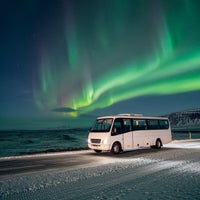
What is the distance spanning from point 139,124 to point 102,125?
3619 mm

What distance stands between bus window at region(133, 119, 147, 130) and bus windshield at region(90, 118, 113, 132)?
2650 millimetres

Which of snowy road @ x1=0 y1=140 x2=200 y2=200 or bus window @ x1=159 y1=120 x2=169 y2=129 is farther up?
bus window @ x1=159 y1=120 x2=169 y2=129

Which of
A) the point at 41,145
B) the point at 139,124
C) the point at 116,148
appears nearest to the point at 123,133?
the point at 116,148

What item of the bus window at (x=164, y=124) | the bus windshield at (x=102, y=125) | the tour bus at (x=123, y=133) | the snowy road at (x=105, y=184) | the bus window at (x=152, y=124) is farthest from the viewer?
the bus window at (x=164, y=124)

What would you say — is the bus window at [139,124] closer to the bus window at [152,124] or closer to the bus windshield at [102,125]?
the bus window at [152,124]

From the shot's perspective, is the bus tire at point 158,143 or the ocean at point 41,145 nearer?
the bus tire at point 158,143

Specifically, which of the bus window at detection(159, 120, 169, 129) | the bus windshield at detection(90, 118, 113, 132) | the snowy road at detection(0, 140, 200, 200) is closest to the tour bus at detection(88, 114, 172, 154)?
the bus windshield at detection(90, 118, 113, 132)

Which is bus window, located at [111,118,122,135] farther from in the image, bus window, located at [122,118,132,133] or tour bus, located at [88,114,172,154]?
bus window, located at [122,118,132,133]

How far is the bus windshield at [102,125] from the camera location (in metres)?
17.3

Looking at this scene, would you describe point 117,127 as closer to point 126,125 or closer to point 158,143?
point 126,125

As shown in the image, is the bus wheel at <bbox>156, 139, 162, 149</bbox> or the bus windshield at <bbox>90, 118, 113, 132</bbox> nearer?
the bus windshield at <bbox>90, 118, 113, 132</bbox>

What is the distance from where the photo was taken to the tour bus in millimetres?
16953

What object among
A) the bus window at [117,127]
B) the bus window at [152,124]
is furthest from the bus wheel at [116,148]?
the bus window at [152,124]

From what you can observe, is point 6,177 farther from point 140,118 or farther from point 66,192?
point 140,118
